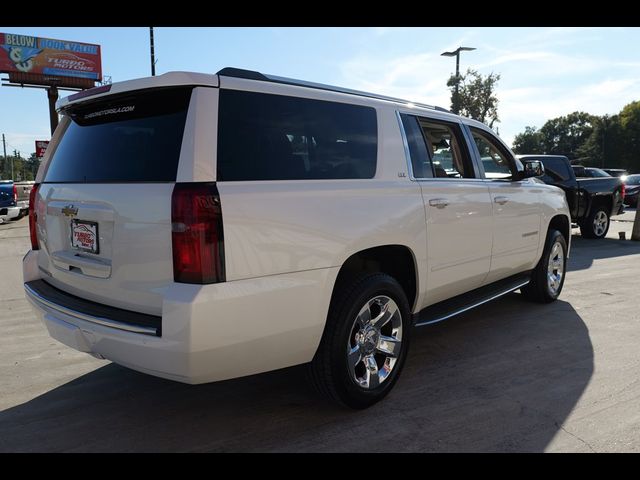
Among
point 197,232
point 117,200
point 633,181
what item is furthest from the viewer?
point 633,181

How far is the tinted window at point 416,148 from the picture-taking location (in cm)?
360

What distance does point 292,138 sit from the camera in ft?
9.27

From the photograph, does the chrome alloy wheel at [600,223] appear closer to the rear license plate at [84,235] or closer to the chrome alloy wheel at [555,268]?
the chrome alloy wheel at [555,268]

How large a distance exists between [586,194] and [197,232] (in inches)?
434

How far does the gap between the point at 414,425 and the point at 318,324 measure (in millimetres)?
858

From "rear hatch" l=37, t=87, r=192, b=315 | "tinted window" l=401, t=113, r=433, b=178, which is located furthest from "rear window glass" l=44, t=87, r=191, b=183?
"tinted window" l=401, t=113, r=433, b=178

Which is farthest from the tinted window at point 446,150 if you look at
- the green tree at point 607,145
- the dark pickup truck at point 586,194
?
the green tree at point 607,145

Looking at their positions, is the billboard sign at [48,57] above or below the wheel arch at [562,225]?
above

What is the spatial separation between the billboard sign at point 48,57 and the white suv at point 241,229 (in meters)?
43.3

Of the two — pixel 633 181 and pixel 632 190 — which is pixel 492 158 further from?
pixel 633 181

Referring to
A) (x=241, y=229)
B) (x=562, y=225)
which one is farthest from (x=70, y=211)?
(x=562, y=225)
